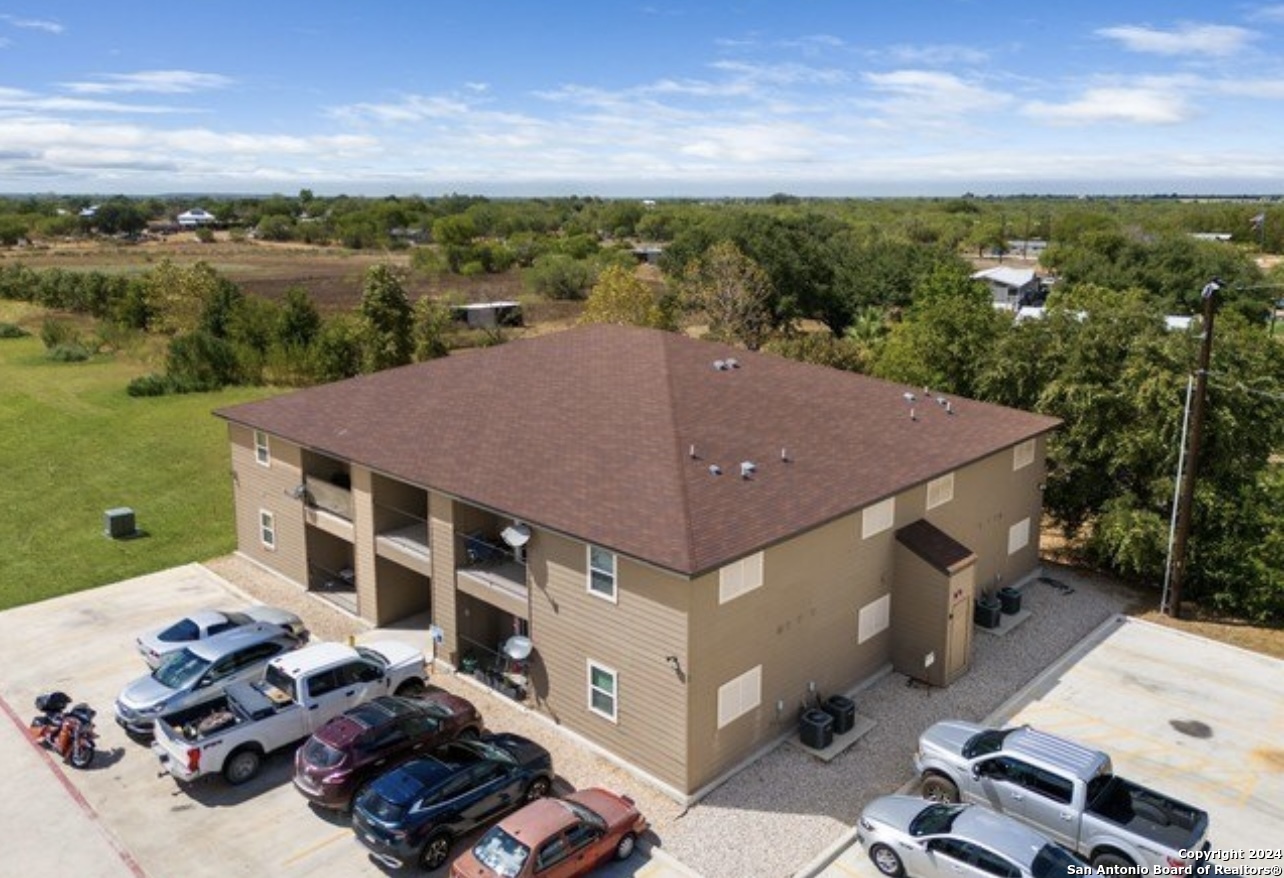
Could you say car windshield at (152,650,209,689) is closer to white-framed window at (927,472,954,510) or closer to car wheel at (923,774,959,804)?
car wheel at (923,774,959,804)

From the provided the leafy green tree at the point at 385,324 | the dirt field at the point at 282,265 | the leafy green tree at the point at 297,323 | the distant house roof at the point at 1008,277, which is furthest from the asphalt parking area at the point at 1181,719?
the distant house roof at the point at 1008,277

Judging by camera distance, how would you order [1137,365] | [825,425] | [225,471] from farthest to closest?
[225,471] < [1137,365] < [825,425]

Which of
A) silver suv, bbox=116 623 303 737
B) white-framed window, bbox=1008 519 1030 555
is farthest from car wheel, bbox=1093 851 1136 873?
silver suv, bbox=116 623 303 737

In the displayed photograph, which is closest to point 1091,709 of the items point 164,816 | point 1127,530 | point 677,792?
point 1127,530

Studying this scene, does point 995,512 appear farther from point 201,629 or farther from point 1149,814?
point 201,629

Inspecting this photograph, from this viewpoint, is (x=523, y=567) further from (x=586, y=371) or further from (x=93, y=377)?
(x=93, y=377)

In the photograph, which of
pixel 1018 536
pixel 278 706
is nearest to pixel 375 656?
pixel 278 706
